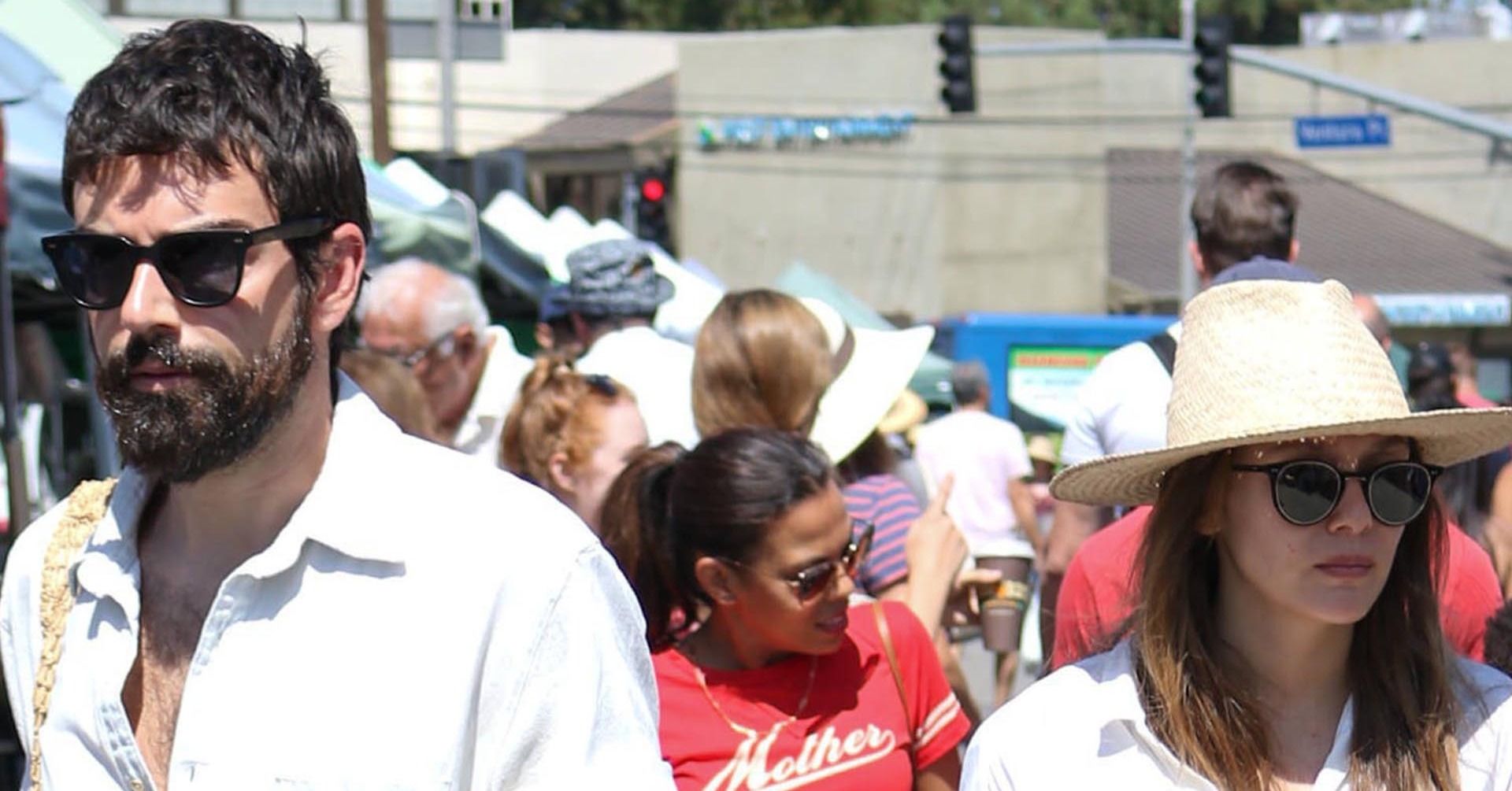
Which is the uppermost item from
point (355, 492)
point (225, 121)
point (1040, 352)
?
point (225, 121)

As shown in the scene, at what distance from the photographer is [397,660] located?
2.26 m

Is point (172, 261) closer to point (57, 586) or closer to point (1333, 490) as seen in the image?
point (57, 586)

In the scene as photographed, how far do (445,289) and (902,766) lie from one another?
3.05 meters

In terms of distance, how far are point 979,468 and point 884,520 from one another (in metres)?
6.94

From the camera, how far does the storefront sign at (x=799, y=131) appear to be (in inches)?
1537

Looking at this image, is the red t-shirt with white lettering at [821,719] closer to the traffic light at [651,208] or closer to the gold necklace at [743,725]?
the gold necklace at [743,725]

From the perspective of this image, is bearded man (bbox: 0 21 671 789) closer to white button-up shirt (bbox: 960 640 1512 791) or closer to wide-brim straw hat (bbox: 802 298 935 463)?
white button-up shirt (bbox: 960 640 1512 791)

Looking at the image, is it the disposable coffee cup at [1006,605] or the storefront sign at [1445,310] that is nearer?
the disposable coffee cup at [1006,605]

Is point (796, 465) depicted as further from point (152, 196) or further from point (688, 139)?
point (688, 139)

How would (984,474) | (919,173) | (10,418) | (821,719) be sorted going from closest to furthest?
(821,719) < (10,418) < (984,474) < (919,173)

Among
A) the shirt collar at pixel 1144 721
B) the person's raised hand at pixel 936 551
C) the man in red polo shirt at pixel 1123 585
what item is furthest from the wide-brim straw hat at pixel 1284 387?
the person's raised hand at pixel 936 551

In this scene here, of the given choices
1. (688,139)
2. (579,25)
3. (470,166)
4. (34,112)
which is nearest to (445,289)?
(34,112)

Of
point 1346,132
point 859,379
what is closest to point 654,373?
point 859,379

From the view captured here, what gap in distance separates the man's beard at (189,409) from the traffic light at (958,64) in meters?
22.0
